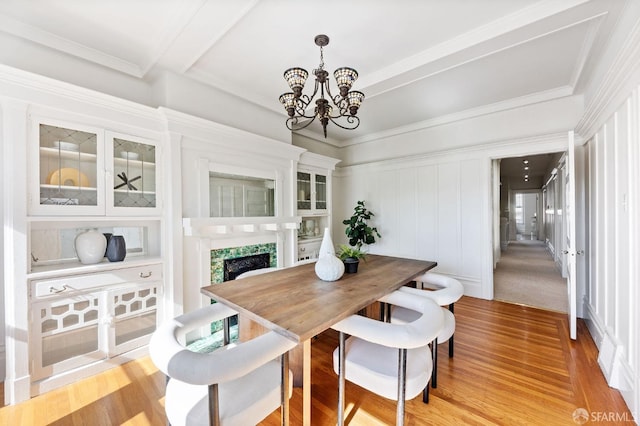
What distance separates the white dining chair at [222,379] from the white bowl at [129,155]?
1.83m

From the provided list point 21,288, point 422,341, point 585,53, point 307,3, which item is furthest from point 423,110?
point 21,288

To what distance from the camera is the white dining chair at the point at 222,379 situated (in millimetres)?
978

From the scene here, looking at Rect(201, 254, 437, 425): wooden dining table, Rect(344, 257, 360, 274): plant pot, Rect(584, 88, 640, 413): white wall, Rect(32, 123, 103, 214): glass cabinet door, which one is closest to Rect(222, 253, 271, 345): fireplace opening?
Rect(201, 254, 437, 425): wooden dining table

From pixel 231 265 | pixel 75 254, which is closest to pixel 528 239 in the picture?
pixel 231 265

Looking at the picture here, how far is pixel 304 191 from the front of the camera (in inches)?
170

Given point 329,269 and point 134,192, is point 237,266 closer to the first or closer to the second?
point 134,192

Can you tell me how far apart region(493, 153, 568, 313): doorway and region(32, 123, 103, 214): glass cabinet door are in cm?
509

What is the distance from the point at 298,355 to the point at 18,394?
1986mm

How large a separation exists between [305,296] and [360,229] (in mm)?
3277

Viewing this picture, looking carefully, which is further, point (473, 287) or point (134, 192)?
point (473, 287)

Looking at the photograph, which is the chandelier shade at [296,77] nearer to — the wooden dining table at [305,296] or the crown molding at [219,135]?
the crown molding at [219,135]

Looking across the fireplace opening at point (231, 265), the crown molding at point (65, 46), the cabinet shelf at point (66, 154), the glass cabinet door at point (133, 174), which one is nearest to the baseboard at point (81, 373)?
the fireplace opening at point (231, 265)

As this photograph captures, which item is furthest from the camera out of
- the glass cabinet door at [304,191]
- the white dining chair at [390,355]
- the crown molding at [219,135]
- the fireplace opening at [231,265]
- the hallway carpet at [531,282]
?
the glass cabinet door at [304,191]

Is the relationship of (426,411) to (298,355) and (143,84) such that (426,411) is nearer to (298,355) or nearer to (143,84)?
(298,355)
